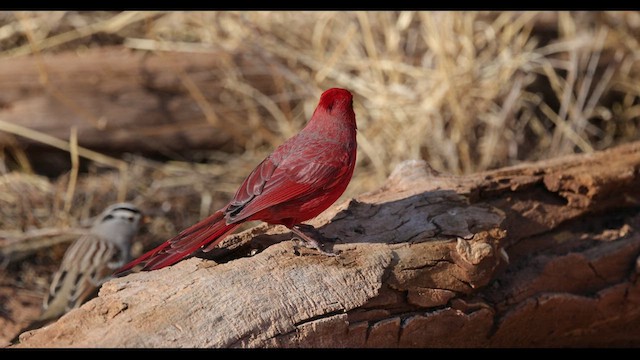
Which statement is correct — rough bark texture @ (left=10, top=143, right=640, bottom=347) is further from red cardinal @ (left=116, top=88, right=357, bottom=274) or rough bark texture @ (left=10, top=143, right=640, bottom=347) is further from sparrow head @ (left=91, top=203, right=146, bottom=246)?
sparrow head @ (left=91, top=203, right=146, bottom=246)

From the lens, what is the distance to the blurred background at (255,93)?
6289mm

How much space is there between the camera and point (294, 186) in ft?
10.7

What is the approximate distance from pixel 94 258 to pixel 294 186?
99.4 inches

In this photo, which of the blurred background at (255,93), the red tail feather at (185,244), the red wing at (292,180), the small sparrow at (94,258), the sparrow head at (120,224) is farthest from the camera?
the blurred background at (255,93)

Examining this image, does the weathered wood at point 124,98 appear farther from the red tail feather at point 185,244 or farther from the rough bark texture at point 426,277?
the red tail feather at point 185,244

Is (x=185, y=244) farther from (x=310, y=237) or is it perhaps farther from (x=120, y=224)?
(x=120, y=224)

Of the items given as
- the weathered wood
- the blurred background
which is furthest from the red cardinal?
the weathered wood

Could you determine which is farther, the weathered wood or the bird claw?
the weathered wood

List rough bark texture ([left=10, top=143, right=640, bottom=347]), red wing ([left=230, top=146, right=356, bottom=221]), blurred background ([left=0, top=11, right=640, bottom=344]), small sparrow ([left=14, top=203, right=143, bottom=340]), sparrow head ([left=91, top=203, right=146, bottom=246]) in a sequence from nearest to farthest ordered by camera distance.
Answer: rough bark texture ([left=10, top=143, right=640, bottom=347]), red wing ([left=230, top=146, right=356, bottom=221]), small sparrow ([left=14, top=203, right=143, bottom=340]), sparrow head ([left=91, top=203, right=146, bottom=246]), blurred background ([left=0, top=11, right=640, bottom=344])

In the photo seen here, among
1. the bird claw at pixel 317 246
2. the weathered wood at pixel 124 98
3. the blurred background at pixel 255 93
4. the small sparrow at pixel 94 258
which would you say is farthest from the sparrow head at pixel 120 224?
the bird claw at pixel 317 246

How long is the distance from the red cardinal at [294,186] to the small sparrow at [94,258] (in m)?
2.02

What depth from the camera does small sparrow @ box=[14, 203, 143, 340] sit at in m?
5.04

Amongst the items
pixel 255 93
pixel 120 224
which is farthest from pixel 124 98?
pixel 120 224

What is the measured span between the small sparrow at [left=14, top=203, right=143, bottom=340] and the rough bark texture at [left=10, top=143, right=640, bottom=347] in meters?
1.95
